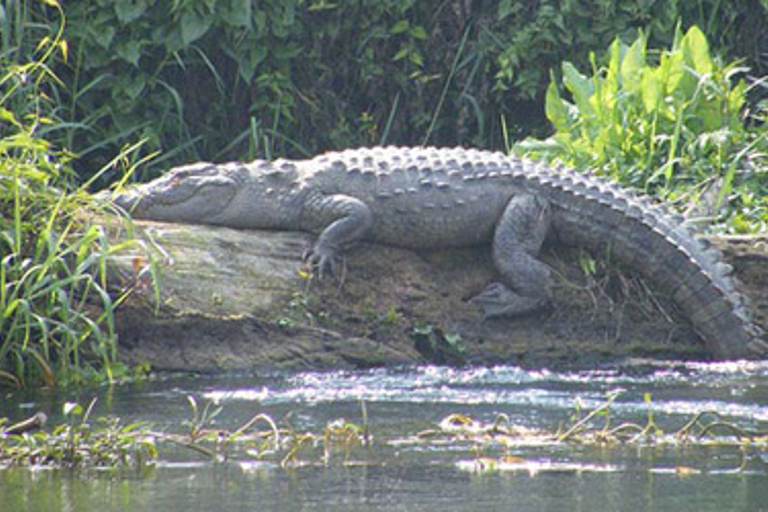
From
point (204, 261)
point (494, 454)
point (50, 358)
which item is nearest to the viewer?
point (494, 454)

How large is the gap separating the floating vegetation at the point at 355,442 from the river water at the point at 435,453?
20 mm

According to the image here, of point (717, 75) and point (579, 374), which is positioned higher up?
point (717, 75)

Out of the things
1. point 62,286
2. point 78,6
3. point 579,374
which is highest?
point 78,6

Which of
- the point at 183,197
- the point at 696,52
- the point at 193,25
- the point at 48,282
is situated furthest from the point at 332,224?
the point at 193,25

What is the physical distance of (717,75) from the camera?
10.1 m

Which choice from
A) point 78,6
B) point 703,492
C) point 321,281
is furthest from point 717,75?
point 703,492

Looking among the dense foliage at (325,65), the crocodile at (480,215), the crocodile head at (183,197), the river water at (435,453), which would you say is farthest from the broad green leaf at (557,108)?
the river water at (435,453)

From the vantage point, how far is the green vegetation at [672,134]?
9.60 meters

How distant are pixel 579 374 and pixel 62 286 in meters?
2.37

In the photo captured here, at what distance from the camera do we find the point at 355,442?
616cm

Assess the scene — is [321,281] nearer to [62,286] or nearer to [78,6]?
[62,286]

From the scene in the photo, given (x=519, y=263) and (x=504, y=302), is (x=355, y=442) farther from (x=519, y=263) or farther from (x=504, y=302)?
(x=519, y=263)

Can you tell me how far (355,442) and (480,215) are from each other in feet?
8.86

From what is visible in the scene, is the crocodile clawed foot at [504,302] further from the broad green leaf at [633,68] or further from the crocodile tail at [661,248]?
the broad green leaf at [633,68]
